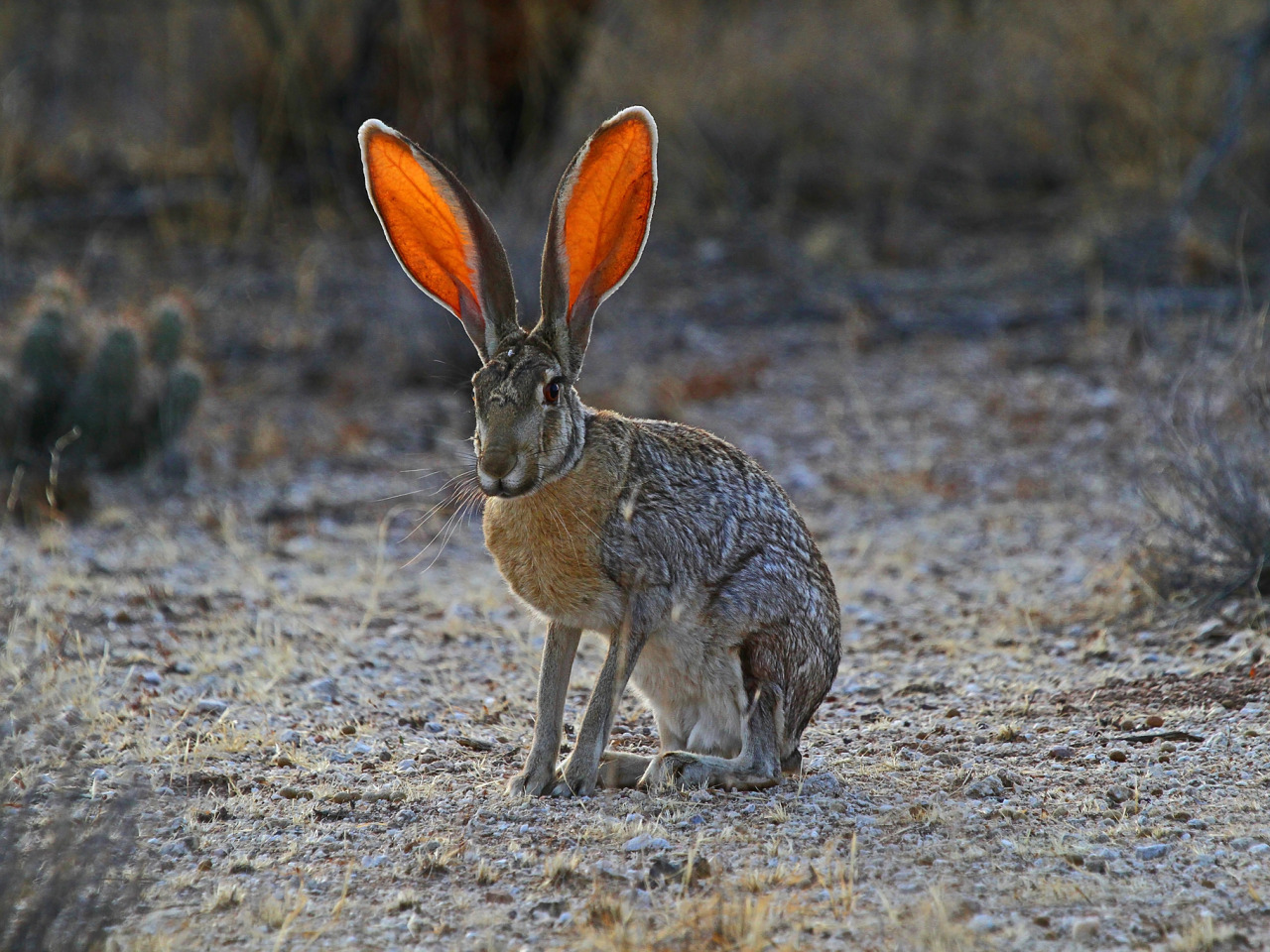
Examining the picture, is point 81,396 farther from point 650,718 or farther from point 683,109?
point 683,109

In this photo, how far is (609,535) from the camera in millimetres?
4492

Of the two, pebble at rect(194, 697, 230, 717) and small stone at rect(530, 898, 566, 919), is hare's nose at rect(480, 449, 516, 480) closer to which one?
small stone at rect(530, 898, 566, 919)

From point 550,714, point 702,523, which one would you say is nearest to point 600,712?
point 550,714

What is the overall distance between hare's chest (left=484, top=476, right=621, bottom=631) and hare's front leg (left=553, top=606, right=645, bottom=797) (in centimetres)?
7

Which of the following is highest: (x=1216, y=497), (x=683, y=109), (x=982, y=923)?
(x=683, y=109)

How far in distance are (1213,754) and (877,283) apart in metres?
7.94

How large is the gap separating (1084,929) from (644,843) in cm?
119

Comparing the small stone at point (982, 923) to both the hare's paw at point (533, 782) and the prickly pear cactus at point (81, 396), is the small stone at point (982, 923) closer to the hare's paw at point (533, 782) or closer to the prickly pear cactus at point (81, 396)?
the hare's paw at point (533, 782)

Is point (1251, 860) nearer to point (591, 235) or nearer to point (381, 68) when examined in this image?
point (591, 235)

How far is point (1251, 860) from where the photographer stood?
12.7 feet

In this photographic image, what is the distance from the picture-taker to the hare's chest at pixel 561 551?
4.45 m

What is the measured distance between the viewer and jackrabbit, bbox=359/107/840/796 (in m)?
4.46

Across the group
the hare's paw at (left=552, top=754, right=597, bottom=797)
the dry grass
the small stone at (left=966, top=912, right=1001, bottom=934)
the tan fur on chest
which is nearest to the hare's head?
the tan fur on chest

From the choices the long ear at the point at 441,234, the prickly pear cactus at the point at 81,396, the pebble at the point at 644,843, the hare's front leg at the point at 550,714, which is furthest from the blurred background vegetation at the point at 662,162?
the pebble at the point at 644,843
